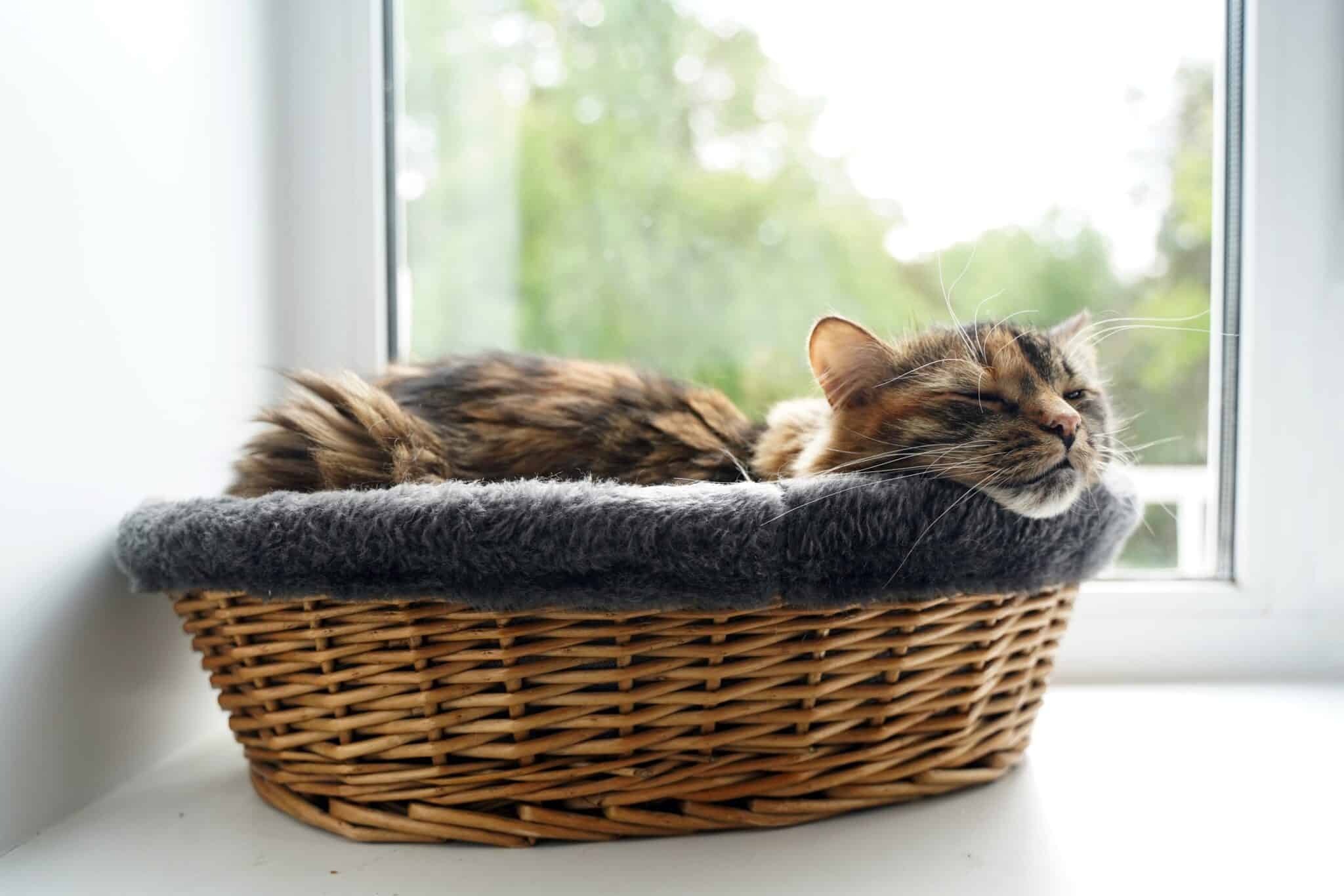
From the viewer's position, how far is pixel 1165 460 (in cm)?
154

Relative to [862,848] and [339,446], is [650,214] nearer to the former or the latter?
[339,446]

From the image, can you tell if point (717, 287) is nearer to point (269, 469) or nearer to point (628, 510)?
point (269, 469)

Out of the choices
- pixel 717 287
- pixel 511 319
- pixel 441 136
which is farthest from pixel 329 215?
pixel 717 287

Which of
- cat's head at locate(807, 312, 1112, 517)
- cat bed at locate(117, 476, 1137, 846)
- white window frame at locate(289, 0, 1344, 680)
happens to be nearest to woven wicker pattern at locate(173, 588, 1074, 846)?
cat bed at locate(117, 476, 1137, 846)

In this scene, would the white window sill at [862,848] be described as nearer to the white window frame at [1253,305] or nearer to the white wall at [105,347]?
the white wall at [105,347]

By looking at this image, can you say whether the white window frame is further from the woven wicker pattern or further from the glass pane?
the woven wicker pattern

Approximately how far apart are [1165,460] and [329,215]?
1448 millimetres

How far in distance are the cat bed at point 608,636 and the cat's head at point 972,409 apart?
5cm

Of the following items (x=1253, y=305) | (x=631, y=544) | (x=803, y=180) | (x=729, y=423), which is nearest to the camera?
(x=631, y=544)

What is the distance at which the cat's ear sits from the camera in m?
0.95

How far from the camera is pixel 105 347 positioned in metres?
0.99

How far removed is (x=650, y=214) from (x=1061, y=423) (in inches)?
37.4

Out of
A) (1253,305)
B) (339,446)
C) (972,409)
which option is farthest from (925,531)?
(1253,305)

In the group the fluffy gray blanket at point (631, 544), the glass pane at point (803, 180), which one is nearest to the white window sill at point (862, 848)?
the fluffy gray blanket at point (631, 544)
